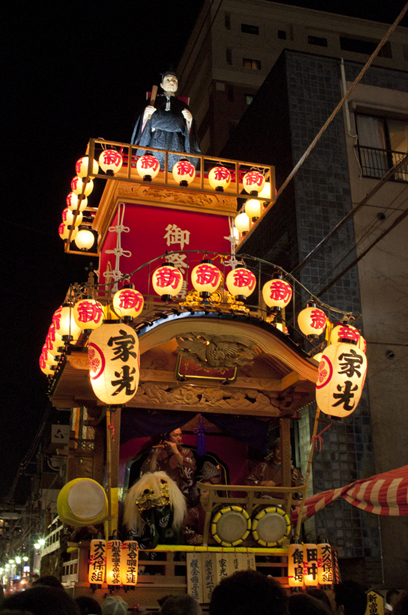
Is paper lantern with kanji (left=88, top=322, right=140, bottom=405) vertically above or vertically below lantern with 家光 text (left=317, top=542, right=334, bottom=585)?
above

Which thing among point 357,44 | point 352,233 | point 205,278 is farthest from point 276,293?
point 357,44

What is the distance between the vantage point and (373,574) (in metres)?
13.3

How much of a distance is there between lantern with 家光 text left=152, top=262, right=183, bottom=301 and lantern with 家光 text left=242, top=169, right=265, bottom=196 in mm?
4376

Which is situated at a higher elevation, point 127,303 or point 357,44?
point 357,44

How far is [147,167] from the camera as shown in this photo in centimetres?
1337

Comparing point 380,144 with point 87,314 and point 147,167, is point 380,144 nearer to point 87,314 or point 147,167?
point 147,167

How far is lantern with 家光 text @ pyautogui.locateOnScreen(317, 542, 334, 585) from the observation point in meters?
9.97

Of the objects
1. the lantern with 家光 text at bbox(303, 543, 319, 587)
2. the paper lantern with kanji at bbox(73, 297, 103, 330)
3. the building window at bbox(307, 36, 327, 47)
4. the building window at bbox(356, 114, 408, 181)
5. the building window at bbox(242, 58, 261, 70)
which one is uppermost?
the building window at bbox(307, 36, 327, 47)

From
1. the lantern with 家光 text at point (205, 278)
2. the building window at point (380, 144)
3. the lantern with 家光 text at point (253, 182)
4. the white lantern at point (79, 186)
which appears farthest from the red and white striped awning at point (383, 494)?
the building window at point (380, 144)

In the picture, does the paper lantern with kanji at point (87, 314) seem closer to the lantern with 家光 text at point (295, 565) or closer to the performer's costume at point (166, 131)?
the lantern with 家光 text at point (295, 565)

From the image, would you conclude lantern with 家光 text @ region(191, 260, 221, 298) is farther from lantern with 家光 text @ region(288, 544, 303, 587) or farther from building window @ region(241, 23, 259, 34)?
building window @ region(241, 23, 259, 34)

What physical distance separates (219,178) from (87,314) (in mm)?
5386

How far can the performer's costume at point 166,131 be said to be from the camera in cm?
1535

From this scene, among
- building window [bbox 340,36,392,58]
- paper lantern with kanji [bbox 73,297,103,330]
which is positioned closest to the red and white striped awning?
paper lantern with kanji [bbox 73,297,103,330]
